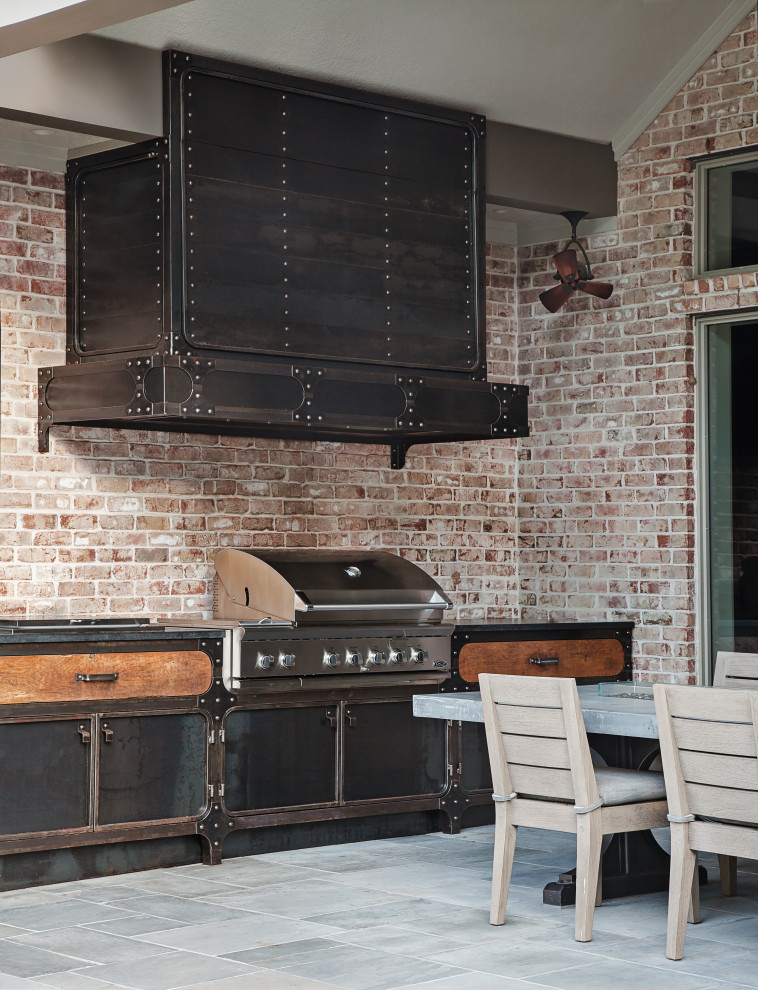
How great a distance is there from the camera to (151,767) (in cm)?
562

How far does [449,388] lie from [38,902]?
2.88 meters

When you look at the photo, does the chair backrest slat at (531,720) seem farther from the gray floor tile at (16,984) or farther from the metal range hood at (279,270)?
the metal range hood at (279,270)

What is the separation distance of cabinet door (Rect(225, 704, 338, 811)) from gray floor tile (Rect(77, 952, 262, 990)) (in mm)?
1548

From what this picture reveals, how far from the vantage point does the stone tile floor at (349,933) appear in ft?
13.4

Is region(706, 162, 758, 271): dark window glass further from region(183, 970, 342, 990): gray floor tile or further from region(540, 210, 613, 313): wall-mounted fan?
region(183, 970, 342, 990): gray floor tile

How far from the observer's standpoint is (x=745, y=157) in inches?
273

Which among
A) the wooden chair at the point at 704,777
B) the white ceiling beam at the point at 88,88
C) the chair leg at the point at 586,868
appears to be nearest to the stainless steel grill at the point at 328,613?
the chair leg at the point at 586,868

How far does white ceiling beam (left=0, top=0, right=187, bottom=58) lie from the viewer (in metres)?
3.89

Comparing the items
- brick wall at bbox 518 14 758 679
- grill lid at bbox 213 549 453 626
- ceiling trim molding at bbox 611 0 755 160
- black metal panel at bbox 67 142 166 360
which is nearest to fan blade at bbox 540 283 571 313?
brick wall at bbox 518 14 758 679

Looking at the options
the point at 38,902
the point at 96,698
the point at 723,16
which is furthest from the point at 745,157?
the point at 38,902

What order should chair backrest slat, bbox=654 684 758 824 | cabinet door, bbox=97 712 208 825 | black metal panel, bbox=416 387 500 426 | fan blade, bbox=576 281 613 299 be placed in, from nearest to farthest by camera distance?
chair backrest slat, bbox=654 684 758 824 → cabinet door, bbox=97 712 208 825 → black metal panel, bbox=416 387 500 426 → fan blade, bbox=576 281 613 299

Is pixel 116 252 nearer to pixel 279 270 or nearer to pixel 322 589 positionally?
pixel 279 270

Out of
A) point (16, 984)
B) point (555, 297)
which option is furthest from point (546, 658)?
point (16, 984)

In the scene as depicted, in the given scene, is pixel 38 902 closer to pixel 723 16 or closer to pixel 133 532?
pixel 133 532
